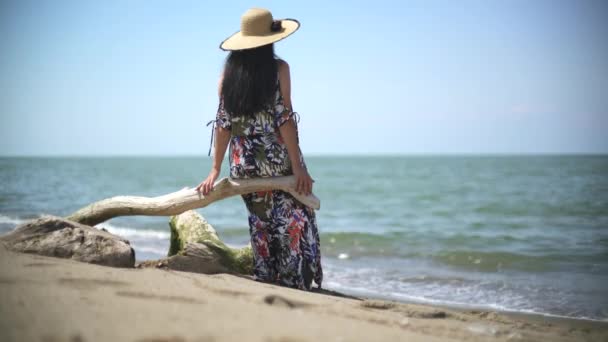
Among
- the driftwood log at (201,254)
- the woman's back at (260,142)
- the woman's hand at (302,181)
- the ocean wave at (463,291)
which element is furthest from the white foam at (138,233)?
the woman's hand at (302,181)

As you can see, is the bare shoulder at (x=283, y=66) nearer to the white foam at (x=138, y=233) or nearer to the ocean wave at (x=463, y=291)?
the ocean wave at (x=463, y=291)

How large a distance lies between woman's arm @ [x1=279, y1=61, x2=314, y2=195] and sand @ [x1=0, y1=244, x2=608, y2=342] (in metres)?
0.88

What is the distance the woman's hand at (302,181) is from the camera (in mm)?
4082

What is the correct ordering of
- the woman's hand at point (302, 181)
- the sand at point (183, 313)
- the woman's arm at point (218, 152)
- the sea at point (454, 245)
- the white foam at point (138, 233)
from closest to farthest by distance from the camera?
1. the sand at point (183, 313)
2. the woman's hand at point (302, 181)
3. the woman's arm at point (218, 152)
4. the sea at point (454, 245)
5. the white foam at point (138, 233)

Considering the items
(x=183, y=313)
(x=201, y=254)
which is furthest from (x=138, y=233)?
(x=183, y=313)

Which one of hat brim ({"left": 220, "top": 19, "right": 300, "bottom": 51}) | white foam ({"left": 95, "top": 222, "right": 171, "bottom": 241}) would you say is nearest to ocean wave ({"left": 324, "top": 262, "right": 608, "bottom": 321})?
hat brim ({"left": 220, "top": 19, "right": 300, "bottom": 51})

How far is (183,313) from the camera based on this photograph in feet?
8.43

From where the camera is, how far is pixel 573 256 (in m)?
8.73

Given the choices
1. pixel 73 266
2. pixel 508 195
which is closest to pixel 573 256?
pixel 73 266

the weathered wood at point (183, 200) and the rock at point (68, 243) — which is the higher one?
the weathered wood at point (183, 200)

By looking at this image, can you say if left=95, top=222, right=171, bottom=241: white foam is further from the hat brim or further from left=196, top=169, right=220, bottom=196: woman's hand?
the hat brim

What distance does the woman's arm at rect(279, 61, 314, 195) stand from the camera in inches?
161

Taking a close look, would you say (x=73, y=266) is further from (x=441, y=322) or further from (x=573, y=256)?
(x=573, y=256)

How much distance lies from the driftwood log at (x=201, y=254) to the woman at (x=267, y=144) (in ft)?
1.50
